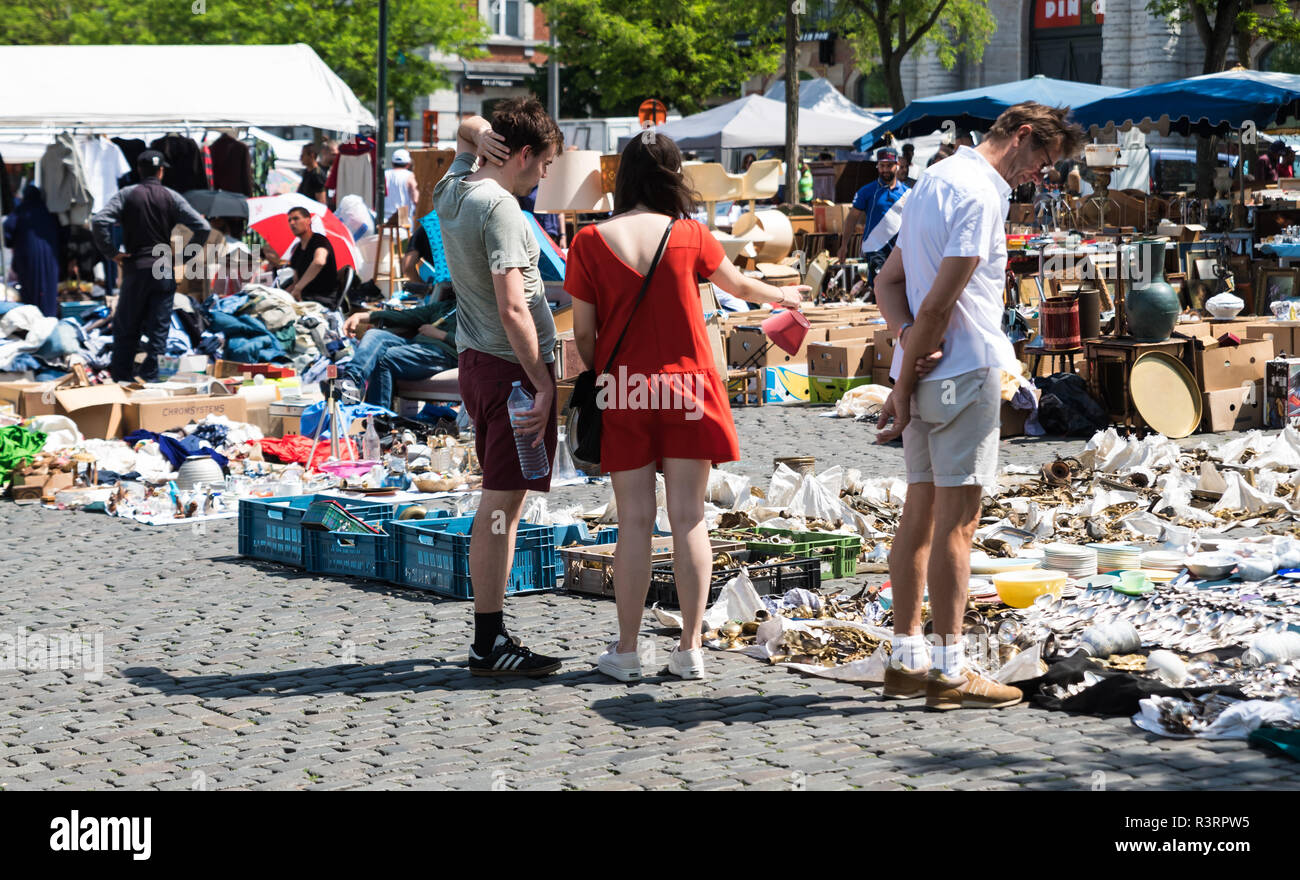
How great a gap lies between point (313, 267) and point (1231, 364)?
8.56 meters

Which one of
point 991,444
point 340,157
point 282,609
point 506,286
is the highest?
point 340,157

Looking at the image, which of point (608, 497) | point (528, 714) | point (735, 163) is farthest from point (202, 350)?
point (735, 163)

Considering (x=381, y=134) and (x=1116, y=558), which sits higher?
(x=381, y=134)

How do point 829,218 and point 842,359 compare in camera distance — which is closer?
point 842,359

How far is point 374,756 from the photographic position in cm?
495

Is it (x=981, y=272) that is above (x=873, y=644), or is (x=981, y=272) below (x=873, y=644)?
above

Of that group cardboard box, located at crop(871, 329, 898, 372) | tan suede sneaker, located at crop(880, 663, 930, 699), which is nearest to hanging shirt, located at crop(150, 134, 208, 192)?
cardboard box, located at crop(871, 329, 898, 372)

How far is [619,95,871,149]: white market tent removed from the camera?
3080 centimetres

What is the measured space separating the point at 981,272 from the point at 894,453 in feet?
20.9

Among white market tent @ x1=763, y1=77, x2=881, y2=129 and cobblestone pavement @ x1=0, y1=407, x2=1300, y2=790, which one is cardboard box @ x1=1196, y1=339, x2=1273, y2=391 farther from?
white market tent @ x1=763, y1=77, x2=881, y2=129

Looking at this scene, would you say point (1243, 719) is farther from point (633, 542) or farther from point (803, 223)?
point (803, 223)

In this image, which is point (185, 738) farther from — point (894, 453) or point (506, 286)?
point (894, 453)

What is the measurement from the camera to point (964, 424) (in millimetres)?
5078

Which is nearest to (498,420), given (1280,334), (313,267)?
(1280,334)
